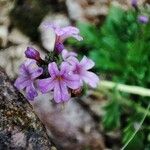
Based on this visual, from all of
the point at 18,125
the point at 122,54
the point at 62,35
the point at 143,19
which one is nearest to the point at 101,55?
the point at 122,54

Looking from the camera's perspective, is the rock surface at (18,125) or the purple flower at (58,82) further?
the purple flower at (58,82)

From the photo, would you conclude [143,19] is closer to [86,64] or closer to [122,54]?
[122,54]

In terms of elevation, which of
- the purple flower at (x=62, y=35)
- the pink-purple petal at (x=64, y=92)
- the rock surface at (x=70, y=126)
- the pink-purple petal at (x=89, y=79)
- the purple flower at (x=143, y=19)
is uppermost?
the purple flower at (x=62, y=35)

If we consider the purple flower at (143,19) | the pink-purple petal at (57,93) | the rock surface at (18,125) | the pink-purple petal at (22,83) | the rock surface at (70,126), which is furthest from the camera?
→ the rock surface at (70,126)

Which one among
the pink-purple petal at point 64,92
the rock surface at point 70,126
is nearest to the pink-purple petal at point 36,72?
the pink-purple petal at point 64,92

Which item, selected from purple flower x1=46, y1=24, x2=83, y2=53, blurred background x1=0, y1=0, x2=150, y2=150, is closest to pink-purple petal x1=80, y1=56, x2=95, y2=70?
purple flower x1=46, y1=24, x2=83, y2=53

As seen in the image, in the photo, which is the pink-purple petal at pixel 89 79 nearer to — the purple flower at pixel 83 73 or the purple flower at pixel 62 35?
the purple flower at pixel 83 73

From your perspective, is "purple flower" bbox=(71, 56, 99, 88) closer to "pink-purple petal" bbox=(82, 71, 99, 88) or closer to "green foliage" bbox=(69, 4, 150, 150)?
"pink-purple petal" bbox=(82, 71, 99, 88)
